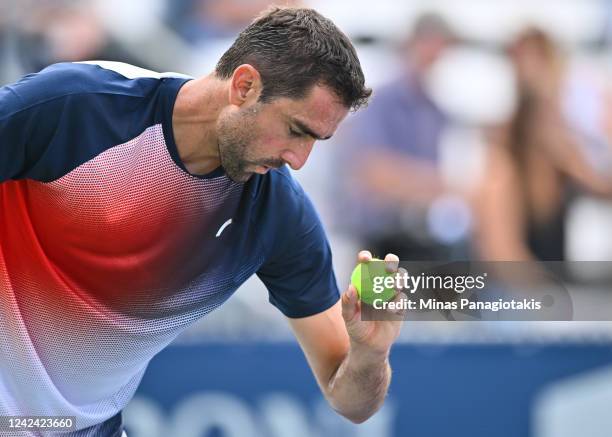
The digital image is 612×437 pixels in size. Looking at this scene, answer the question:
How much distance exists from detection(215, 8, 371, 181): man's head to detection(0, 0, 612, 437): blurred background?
2.57 metres

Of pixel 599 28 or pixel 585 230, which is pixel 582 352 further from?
pixel 599 28

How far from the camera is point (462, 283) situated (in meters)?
4.04

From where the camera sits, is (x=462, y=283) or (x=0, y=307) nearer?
(x=0, y=307)

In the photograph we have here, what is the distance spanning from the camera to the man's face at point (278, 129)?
3203 mm

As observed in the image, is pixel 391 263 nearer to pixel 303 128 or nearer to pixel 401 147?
pixel 303 128

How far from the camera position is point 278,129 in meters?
3.25

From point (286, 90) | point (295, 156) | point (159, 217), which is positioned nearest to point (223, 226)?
point (159, 217)

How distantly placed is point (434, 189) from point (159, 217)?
9.34 feet

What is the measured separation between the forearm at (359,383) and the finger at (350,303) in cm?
22

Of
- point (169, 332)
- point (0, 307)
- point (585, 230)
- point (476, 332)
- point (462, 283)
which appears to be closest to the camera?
point (0, 307)

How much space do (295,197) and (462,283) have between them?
2.71ft

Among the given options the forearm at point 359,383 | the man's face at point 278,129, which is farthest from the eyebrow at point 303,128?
the forearm at point 359,383

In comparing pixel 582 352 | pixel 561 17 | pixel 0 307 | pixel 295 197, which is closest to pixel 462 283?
pixel 295 197

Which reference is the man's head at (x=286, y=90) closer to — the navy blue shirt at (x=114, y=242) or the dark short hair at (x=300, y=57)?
the dark short hair at (x=300, y=57)
